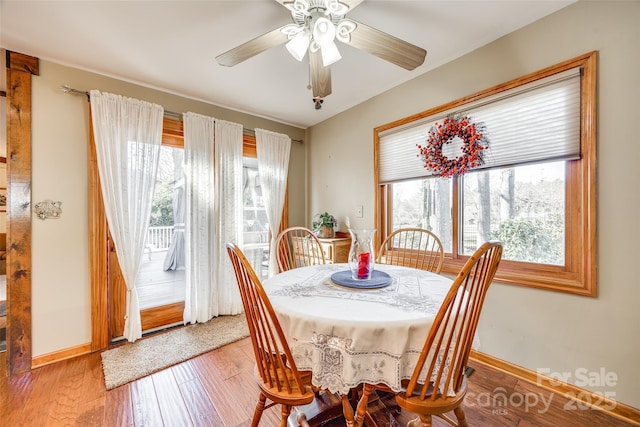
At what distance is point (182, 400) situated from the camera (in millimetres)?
1657

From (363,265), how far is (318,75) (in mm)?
1166

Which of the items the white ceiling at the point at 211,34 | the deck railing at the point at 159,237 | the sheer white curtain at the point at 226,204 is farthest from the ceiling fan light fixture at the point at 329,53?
the deck railing at the point at 159,237

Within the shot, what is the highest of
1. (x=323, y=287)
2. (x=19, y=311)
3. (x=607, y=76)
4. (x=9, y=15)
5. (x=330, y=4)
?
(x=9, y=15)

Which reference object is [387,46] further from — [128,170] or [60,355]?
[60,355]

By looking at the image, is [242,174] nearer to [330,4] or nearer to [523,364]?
[330,4]

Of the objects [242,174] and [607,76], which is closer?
[607,76]

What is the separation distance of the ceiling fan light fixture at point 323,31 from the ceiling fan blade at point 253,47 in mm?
219

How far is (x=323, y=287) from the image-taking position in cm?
137

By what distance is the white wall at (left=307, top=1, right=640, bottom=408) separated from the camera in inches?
56.3

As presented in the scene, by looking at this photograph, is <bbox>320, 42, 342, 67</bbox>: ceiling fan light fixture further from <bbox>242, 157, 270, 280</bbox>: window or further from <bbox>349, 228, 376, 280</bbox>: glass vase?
<bbox>242, 157, 270, 280</bbox>: window

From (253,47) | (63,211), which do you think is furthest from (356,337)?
(63,211)

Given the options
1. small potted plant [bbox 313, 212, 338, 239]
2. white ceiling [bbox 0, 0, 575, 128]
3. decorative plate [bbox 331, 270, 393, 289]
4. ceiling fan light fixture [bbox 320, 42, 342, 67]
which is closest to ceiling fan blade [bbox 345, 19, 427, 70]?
ceiling fan light fixture [bbox 320, 42, 342, 67]

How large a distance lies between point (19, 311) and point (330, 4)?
9.89 feet

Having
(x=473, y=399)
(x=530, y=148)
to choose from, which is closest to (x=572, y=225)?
(x=530, y=148)
